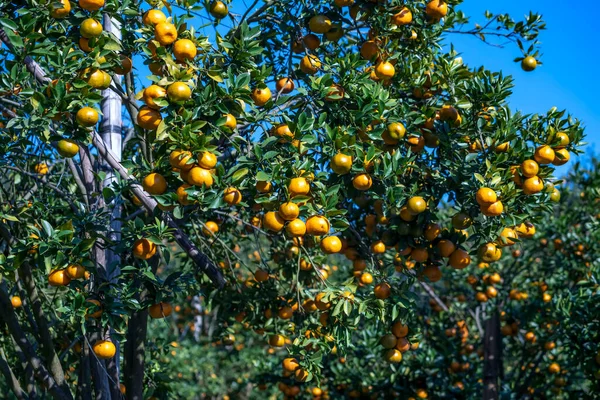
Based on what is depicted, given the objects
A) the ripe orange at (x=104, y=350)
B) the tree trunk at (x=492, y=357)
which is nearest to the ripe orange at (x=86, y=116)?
the ripe orange at (x=104, y=350)

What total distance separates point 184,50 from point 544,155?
1433 millimetres

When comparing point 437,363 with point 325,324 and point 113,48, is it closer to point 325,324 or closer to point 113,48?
point 325,324

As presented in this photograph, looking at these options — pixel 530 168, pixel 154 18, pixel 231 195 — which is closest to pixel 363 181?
pixel 231 195

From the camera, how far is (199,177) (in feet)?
6.82

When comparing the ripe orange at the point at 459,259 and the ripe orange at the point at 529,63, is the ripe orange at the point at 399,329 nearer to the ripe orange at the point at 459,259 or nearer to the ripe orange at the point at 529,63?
the ripe orange at the point at 459,259

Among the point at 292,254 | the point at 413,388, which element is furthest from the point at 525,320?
the point at 292,254

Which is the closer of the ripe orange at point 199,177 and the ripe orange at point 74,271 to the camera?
the ripe orange at point 199,177

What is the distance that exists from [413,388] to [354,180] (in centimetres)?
286

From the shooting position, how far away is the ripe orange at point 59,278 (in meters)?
2.25

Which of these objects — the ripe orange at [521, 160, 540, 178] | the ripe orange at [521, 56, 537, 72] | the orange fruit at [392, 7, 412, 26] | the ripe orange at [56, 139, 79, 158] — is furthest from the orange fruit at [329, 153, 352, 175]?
the ripe orange at [521, 56, 537, 72]

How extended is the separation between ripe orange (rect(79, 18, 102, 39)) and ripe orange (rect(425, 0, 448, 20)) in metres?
1.46

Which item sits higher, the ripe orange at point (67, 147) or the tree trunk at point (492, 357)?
the tree trunk at point (492, 357)

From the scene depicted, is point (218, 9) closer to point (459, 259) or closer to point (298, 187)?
point (298, 187)

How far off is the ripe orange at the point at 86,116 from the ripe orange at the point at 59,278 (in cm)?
56
